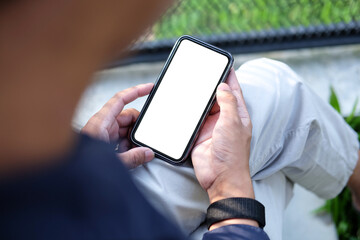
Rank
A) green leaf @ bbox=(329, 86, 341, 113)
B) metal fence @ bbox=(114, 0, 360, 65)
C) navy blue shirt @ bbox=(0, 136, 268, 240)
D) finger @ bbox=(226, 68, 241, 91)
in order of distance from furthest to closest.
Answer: metal fence @ bbox=(114, 0, 360, 65) → green leaf @ bbox=(329, 86, 341, 113) → finger @ bbox=(226, 68, 241, 91) → navy blue shirt @ bbox=(0, 136, 268, 240)

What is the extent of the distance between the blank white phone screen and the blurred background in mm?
507

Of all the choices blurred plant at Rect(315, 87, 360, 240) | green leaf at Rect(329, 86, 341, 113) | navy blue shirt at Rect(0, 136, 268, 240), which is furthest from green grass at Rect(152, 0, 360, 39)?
navy blue shirt at Rect(0, 136, 268, 240)

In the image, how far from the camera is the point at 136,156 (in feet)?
3.07

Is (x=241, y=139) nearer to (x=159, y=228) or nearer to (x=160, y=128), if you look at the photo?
(x=160, y=128)

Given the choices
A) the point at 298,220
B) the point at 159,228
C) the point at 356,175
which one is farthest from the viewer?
the point at 298,220

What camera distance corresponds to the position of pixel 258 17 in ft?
6.10

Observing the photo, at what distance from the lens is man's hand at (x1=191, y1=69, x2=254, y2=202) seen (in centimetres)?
90

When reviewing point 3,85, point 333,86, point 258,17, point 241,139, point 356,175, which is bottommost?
point 356,175

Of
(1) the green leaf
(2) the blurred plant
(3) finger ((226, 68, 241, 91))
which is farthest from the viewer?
(1) the green leaf

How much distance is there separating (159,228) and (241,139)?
1.23 ft

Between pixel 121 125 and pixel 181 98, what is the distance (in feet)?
0.46

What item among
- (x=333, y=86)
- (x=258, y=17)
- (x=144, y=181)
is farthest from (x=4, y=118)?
(x=258, y=17)

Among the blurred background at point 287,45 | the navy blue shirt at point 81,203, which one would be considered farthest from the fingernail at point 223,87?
the blurred background at point 287,45

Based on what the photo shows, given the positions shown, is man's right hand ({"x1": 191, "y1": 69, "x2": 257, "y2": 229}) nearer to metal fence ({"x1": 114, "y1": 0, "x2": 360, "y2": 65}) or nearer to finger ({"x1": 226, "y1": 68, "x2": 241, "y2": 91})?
finger ({"x1": 226, "y1": 68, "x2": 241, "y2": 91})
